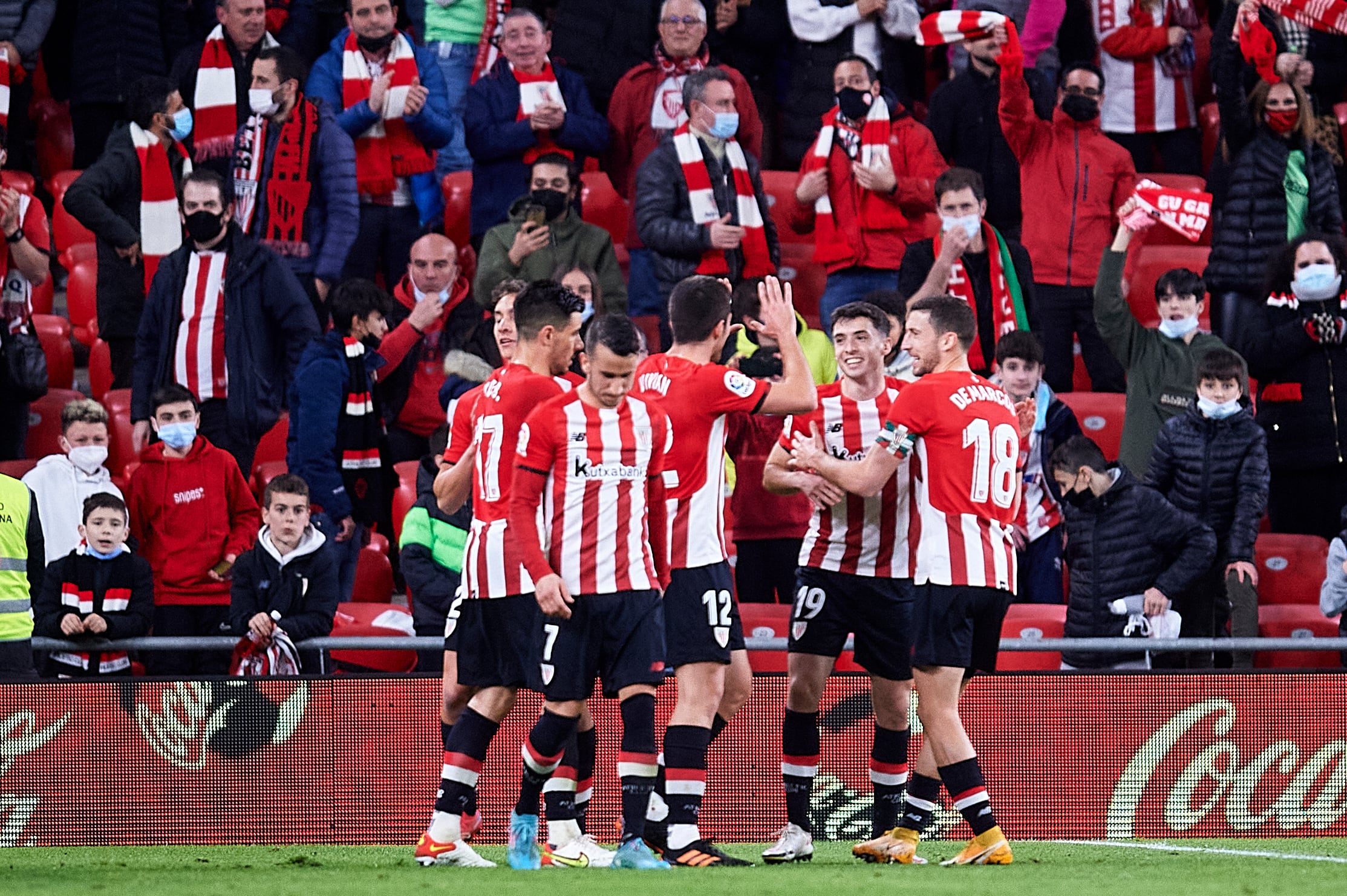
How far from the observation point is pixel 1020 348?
33.6 feet

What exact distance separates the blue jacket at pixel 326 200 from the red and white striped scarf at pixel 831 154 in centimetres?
270

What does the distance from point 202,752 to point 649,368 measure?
8.76 feet

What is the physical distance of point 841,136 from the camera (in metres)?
11.6

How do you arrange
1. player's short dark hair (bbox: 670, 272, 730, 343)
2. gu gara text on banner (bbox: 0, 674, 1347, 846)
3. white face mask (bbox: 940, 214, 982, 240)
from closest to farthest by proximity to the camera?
player's short dark hair (bbox: 670, 272, 730, 343) → gu gara text on banner (bbox: 0, 674, 1347, 846) → white face mask (bbox: 940, 214, 982, 240)

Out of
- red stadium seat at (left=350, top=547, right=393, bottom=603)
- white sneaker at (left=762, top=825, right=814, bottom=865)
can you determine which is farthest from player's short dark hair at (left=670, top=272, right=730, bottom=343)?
red stadium seat at (left=350, top=547, right=393, bottom=603)

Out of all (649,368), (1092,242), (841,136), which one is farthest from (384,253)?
(649,368)

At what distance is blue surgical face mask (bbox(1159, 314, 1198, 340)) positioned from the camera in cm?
1105

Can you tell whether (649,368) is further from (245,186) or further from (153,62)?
(153,62)

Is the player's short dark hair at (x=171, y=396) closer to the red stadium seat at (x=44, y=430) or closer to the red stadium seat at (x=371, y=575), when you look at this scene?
the red stadium seat at (x=371, y=575)

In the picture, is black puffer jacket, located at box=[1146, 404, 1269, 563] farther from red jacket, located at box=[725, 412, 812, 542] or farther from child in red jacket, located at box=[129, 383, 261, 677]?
child in red jacket, located at box=[129, 383, 261, 677]

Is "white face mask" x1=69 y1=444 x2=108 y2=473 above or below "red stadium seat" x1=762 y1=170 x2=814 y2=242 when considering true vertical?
below

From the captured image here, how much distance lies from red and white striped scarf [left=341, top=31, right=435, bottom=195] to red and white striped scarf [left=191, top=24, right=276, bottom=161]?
1.80 ft

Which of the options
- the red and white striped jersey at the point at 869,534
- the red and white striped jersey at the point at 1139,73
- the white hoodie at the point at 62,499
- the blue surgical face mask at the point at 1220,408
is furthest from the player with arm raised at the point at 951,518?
the red and white striped jersey at the point at 1139,73

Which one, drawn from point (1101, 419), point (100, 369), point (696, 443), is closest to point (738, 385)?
point (696, 443)
